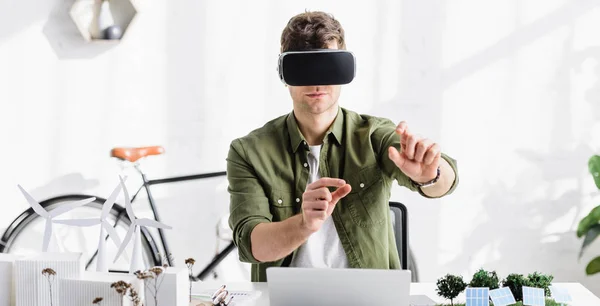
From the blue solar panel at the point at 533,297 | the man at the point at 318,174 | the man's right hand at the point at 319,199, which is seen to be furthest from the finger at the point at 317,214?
the blue solar panel at the point at 533,297

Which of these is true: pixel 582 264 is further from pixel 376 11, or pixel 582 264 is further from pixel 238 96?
pixel 238 96

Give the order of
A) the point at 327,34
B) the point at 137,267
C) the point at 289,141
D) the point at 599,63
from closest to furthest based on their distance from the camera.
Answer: the point at 137,267 < the point at 327,34 < the point at 289,141 < the point at 599,63

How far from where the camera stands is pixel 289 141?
2219mm

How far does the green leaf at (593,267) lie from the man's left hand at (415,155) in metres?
1.93

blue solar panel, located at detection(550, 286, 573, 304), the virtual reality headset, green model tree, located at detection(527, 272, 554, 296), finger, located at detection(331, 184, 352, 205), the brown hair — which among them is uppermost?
the brown hair

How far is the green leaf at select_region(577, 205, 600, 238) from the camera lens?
3393 millimetres

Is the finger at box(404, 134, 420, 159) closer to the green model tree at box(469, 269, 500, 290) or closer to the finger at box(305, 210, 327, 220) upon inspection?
the finger at box(305, 210, 327, 220)

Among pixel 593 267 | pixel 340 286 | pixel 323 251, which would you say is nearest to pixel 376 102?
pixel 593 267

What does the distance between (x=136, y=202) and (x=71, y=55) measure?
2.58ft

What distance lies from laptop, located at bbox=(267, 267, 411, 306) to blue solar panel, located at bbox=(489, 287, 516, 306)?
0.30m

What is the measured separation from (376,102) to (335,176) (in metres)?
1.49

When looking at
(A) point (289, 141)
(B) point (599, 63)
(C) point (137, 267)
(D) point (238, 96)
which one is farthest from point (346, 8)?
(C) point (137, 267)

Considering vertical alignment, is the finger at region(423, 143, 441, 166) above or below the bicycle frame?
above

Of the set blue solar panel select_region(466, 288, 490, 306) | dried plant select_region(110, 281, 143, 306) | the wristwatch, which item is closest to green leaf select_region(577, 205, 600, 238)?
the wristwatch
